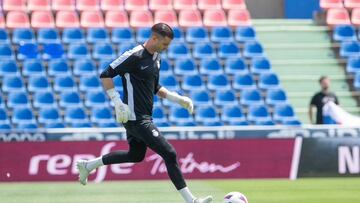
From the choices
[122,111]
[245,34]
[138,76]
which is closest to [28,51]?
[245,34]

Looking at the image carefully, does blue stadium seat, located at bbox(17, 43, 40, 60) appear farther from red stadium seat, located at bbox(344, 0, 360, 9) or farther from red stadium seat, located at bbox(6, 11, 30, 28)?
red stadium seat, located at bbox(344, 0, 360, 9)

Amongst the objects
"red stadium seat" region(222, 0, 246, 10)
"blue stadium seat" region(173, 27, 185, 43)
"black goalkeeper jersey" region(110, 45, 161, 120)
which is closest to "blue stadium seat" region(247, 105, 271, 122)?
"blue stadium seat" region(173, 27, 185, 43)

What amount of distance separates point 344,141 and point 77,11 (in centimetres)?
784

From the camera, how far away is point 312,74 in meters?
21.2

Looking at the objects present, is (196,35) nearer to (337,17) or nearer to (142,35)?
(142,35)

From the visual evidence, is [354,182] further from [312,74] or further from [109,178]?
[312,74]

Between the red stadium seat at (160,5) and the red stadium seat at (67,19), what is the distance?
6.28 ft

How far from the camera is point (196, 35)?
20.7m

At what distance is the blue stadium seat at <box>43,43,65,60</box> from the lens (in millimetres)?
19578

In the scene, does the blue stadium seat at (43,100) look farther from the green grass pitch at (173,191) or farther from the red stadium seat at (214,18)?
the red stadium seat at (214,18)

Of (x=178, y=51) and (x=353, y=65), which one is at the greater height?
(x=178, y=51)

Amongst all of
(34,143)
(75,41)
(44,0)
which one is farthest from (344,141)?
(44,0)

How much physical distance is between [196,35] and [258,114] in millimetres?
2699

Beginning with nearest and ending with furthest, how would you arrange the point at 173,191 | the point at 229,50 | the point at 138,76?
the point at 138,76
the point at 173,191
the point at 229,50
